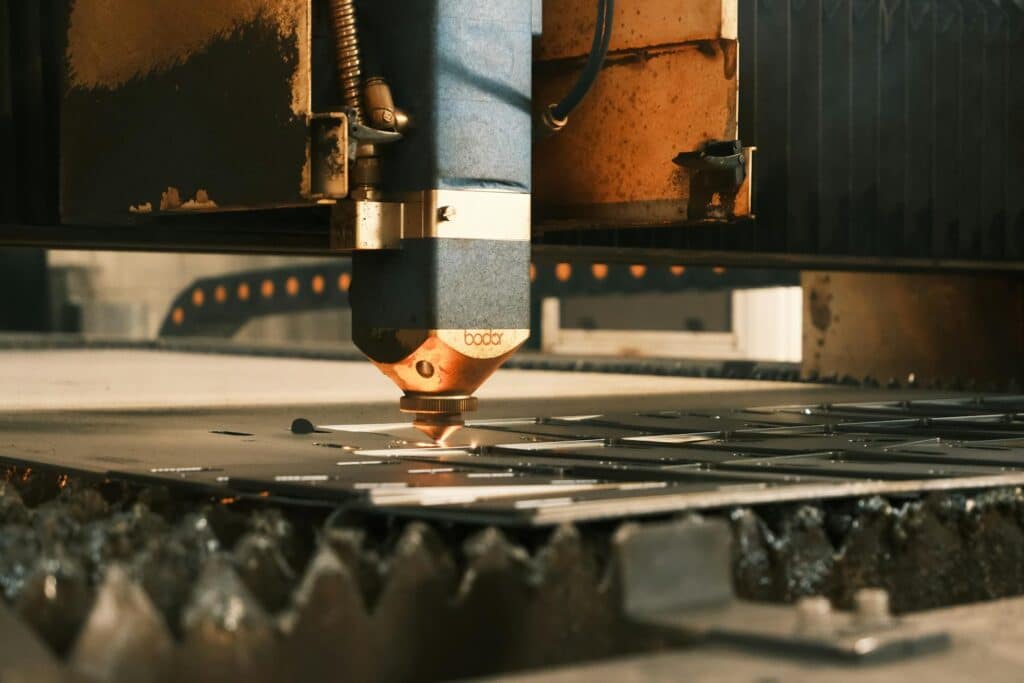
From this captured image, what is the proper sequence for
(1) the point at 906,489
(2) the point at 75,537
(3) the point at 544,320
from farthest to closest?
1. (3) the point at 544,320
2. (1) the point at 906,489
3. (2) the point at 75,537

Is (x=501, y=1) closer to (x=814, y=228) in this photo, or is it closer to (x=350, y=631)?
(x=350, y=631)

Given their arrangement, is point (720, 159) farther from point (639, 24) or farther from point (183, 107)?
point (183, 107)

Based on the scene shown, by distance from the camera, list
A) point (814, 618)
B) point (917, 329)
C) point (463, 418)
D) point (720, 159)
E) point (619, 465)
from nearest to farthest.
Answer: point (814, 618)
point (619, 465)
point (463, 418)
point (720, 159)
point (917, 329)

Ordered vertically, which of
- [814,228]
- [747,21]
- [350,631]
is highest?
[747,21]

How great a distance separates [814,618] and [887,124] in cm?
385

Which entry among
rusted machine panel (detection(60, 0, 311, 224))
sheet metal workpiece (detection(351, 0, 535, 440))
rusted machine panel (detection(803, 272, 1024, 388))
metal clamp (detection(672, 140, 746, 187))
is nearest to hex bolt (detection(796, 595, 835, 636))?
sheet metal workpiece (detection(351, 0, 535, 440))

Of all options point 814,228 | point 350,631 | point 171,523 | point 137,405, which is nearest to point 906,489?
point 350,631

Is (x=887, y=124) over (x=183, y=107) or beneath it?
over

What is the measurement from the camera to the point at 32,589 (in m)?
1.64

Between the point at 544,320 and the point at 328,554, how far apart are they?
1146 centimetres

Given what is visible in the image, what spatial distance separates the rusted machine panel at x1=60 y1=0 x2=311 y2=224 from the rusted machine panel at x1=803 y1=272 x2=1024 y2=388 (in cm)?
337

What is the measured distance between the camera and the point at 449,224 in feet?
7.99

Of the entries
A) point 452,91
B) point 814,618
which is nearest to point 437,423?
point 452,91

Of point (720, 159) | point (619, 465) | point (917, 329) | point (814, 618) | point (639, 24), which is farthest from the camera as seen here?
point (917, 329)
